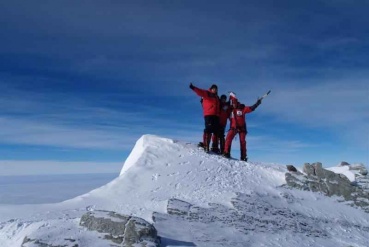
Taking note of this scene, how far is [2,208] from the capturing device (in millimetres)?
11484

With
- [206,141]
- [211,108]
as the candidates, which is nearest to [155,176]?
[206,141]

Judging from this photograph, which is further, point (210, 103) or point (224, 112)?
point (224, 112)

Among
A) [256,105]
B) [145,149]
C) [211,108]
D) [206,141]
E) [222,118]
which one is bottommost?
[145,149]

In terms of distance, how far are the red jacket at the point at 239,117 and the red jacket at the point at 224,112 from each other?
0.21 m

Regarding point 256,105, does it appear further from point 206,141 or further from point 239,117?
point 206,141

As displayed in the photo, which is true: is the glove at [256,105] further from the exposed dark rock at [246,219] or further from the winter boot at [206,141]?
the exposed dark rock at [246,219]

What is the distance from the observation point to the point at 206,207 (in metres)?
12.4

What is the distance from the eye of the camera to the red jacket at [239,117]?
1764 cm

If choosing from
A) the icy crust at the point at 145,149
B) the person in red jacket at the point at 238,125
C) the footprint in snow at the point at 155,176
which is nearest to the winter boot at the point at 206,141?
the person in red jacket at the point at 238,125

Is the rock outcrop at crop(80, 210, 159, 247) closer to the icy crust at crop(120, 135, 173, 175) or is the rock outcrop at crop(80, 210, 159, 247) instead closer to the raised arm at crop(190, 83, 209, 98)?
the icy crust at crop(120, 135, 173, 175)

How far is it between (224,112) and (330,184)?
5.47m

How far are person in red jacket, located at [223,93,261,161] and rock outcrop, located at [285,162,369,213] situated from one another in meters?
2.36

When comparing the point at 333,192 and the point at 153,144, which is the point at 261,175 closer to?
the point at 333,192

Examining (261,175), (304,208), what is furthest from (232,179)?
(304,208)
